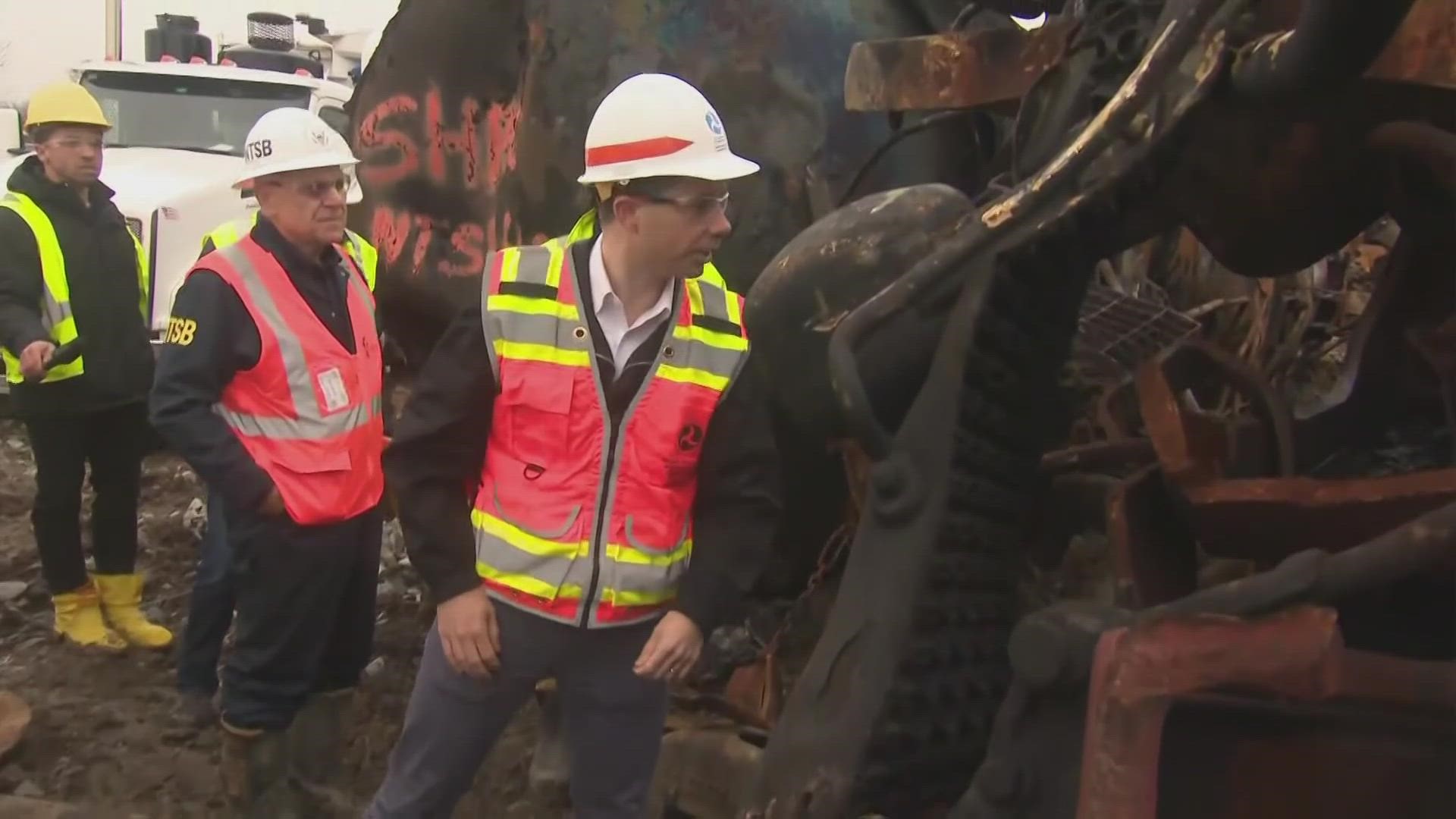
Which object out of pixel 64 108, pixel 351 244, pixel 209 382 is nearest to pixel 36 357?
pixel 64 108

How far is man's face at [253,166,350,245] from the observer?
9.93ft

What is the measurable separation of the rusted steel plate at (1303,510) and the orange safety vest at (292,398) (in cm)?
187

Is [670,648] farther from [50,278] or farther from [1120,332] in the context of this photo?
[50,278]

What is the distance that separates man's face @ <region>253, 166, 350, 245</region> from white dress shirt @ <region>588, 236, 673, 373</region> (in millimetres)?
1124

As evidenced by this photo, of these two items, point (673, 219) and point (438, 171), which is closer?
point (673, 219)

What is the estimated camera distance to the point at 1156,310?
2.82 meters

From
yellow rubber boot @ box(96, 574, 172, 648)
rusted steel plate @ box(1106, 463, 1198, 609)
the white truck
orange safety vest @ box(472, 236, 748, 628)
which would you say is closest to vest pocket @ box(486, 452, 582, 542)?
orange safety vest @ box(472, 236, 748, 628)

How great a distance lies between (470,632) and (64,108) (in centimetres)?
296

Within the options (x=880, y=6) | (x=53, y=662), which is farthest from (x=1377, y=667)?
(x=53, y=662)

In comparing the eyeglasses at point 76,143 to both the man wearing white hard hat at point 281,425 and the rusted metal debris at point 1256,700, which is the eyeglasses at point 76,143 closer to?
the man wearing white hard hat at point 281,425

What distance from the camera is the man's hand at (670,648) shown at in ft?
6.99

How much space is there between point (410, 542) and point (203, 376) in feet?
3.21

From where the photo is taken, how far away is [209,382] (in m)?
2.88

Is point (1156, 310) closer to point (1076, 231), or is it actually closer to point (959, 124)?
point (959, 124)
